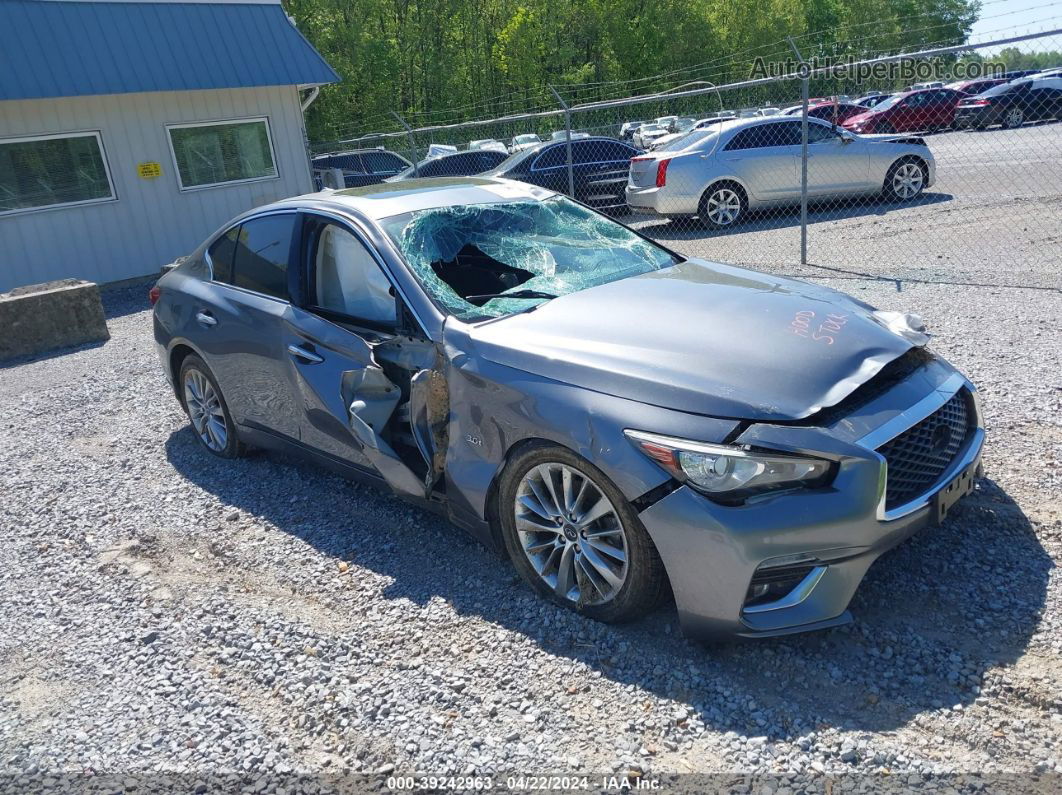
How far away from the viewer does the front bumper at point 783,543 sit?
2803mm

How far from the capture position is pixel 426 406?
3.70 metres

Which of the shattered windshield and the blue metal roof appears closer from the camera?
the shattered windshield

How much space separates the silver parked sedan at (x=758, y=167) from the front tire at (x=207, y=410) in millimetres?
8605

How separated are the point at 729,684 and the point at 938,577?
1.07 m

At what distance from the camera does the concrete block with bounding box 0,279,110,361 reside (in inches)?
364

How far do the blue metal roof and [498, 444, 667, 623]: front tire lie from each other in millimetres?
10883

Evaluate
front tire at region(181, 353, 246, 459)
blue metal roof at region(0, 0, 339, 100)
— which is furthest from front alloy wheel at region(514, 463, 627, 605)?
blue metal roof at region(0, 0, 339, 100)

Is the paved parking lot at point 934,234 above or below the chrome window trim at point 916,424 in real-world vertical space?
below

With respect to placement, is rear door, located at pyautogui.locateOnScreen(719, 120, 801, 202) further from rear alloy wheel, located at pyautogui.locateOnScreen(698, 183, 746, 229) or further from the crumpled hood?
the crumpled hood

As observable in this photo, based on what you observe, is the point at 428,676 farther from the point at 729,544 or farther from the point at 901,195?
the point at 901,195

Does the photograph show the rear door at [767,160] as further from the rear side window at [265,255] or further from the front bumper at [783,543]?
the front bumper at [783,543]

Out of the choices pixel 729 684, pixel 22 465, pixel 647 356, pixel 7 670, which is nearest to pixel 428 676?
pixel 729 684

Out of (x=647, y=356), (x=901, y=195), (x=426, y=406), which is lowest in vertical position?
(x=901, y=195)

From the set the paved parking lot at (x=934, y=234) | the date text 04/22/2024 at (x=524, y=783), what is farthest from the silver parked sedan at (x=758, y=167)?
the date text 04/22/2024 at (x=524, y=783)
